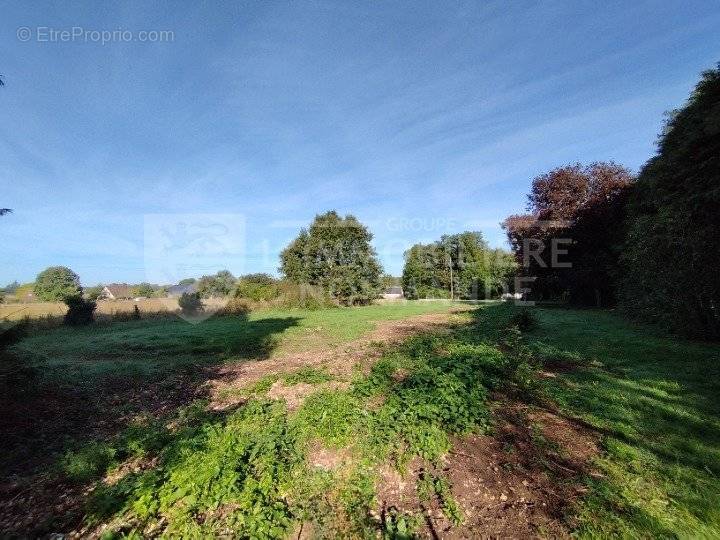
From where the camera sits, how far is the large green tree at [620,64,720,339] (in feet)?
25.3

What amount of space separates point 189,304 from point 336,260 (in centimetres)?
1420

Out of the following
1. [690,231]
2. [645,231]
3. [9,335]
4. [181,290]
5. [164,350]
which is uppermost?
[645,231]

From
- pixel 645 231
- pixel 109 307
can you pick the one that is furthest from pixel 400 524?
pixel 109 307

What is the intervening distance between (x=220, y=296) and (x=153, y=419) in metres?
25.1

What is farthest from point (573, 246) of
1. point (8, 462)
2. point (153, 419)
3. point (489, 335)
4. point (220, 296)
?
point (220, 296)

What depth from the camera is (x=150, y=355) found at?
11.1 m

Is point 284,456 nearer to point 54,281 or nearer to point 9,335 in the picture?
point 9,335

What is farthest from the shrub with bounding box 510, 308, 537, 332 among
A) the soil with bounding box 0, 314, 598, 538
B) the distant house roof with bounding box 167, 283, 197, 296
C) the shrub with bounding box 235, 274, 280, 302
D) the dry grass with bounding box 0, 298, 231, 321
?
the distant house roof with bounding box 167, 283, 197, 296

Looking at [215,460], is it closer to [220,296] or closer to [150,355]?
[150,355]

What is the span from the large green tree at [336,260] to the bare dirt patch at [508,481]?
99.8 feet

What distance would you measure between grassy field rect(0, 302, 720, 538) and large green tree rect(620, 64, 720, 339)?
189cm

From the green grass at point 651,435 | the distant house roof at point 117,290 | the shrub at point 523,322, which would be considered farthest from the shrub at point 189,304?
the distant house roof at point 117,290

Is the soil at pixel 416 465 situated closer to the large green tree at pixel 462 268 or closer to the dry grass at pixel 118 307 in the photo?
the dry grass at pixel 118 307

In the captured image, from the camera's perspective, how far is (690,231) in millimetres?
8594
